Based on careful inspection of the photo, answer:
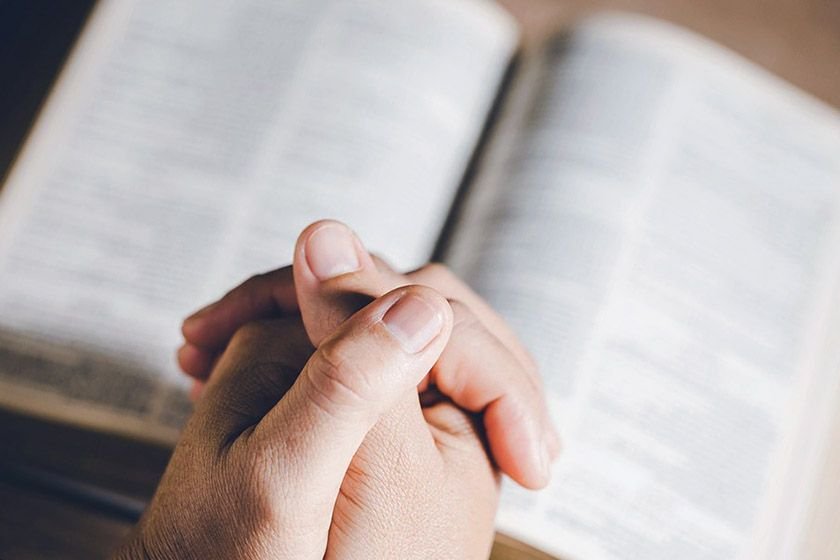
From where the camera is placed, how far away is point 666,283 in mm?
684

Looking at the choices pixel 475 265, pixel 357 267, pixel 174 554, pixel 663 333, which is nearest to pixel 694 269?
pixel 663 333

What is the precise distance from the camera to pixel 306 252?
1.24ft

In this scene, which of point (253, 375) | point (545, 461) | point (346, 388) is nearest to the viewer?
point (346, 388)

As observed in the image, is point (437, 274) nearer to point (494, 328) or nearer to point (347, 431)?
point (494, 328)

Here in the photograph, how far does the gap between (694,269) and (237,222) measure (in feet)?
1.49

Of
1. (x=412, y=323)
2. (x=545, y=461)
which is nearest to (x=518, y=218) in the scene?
(x=545, y=461)

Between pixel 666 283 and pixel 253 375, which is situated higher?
pixel 666 283

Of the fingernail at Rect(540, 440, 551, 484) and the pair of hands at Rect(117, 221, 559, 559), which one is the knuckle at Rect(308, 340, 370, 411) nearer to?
the pair of hands at Rect(117, 221, 559, 559)

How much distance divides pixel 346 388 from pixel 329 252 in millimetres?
99

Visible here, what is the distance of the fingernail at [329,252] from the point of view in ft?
1.24

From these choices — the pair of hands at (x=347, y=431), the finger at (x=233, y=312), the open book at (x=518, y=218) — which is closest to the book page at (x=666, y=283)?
the open book at (x=518, y=218)

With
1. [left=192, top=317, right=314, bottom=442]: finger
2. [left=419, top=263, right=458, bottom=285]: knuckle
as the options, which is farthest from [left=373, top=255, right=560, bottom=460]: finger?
[left=192, top=317, right=314, bottom=442]: finger

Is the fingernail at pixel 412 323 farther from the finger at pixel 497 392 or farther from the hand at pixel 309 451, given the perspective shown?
the finger at pixel 497 392

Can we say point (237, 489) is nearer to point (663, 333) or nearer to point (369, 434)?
point (369, 434)
